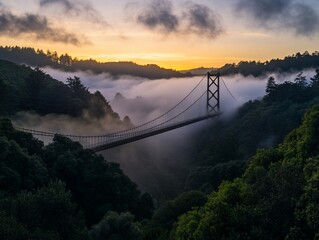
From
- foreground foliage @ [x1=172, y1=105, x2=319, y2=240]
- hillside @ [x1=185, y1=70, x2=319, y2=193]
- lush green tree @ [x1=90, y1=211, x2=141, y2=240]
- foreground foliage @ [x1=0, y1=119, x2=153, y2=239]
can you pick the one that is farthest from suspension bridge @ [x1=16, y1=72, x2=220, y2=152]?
foreground foliage @ [x1=172, y1=105, x2=319, y2=240]

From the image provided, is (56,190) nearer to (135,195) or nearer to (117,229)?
(117,229)

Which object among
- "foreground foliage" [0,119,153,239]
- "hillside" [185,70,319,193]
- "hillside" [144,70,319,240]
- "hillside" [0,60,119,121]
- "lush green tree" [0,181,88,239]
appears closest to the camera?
"hillside" [144,70,319,240]

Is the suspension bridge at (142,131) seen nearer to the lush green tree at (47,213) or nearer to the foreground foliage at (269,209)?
the lush green tree at (47,213)

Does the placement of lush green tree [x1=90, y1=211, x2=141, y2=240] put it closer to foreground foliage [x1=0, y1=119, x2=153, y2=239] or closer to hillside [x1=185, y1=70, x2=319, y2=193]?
foreground foliage [x1=0, y1=119, x2=153, y2=239]

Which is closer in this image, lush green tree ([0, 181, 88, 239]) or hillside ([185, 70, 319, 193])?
lush green tree ([0, 181, 88, 239])

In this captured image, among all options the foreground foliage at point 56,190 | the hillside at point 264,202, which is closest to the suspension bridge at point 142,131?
the foreground foliage at point 56,190

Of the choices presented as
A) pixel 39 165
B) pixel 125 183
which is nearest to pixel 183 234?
pixel 39 165

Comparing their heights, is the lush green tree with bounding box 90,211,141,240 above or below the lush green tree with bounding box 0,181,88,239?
below

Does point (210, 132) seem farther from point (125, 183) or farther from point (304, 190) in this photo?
point (304, 190)

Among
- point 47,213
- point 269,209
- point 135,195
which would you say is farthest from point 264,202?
point 135,195
